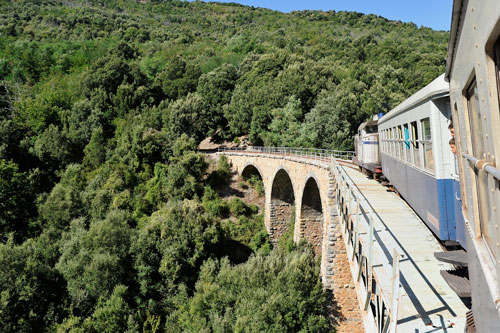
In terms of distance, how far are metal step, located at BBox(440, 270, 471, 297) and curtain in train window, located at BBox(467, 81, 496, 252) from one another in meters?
1.43

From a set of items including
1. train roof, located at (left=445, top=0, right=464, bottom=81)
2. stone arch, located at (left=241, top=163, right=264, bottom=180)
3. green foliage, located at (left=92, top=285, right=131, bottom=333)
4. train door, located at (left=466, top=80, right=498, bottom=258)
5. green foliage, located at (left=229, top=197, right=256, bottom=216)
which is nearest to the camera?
train door, located at (left=466, top=80, right=498, bottom=258)

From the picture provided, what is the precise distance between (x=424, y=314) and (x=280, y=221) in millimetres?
22054

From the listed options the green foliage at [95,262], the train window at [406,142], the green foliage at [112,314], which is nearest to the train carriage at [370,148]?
the train window at [406,142]

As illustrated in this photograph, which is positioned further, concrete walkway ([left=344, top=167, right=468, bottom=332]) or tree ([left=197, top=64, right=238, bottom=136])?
tree ([left=197, top=64, right=238, bottom=136])

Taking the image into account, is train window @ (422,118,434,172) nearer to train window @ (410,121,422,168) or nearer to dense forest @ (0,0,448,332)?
train window @ (410,121,422,168)

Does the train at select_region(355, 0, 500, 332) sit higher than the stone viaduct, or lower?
higher

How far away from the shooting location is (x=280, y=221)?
85.2 ft

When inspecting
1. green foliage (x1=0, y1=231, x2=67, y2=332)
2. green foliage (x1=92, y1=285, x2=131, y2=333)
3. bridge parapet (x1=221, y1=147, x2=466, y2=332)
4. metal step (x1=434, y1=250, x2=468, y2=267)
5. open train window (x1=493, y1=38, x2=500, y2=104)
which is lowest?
green foliage (x1=92, y1=285, x2=131, y2=333)

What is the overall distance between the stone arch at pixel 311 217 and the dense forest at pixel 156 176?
1.03 m

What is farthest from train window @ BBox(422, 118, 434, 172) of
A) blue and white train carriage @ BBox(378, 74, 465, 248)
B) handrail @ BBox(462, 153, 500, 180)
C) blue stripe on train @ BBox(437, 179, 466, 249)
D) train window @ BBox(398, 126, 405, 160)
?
handrail @ BBox(462, 153, 500, 180)

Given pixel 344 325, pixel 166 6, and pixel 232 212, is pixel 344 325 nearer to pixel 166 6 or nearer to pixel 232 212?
pixel 232 212

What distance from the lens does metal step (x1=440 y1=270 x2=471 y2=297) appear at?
3414 millimetres

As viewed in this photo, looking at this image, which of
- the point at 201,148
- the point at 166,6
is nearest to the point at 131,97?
the point at 201,148

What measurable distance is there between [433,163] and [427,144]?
0.51 m
